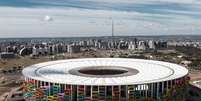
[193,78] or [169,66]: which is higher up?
[169,66]

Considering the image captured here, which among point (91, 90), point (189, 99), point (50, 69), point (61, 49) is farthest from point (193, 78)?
point (61, 49)

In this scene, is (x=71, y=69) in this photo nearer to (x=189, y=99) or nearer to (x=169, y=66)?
(x=169, y=66)

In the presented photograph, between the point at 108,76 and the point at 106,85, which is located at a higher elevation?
the point at 106,85

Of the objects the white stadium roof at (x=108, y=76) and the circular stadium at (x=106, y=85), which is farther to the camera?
the white stadium roof at (x=108, y=76)

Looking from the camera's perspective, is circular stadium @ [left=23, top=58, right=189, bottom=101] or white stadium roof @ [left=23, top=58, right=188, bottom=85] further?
white stadium roof @ [left=23, top=58, right=188, bottom=85]

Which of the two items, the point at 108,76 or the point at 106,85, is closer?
the point at 106,85
